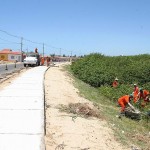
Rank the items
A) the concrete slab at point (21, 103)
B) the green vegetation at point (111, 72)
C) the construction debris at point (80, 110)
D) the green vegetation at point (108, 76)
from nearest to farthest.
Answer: the concrete slab at point (21, 103) → the construction debris at point (80, 110) → the green vegetation at point (108, 76) → the green vegetation at point (111, 72)

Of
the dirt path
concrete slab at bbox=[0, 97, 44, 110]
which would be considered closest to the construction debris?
the dirt path

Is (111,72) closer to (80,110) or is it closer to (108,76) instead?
(108,76)

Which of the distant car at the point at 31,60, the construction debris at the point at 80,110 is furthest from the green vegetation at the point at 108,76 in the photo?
the distant car at the point at 31,60

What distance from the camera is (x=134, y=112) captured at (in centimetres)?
1475

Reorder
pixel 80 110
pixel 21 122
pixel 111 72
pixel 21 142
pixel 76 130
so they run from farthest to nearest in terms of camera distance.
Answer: pixel 111 72, pixel 80 110, pixel 76 130, pixel 21 122, pixel 21 142

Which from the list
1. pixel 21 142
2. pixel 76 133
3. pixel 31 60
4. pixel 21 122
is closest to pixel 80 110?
pixel 76 133

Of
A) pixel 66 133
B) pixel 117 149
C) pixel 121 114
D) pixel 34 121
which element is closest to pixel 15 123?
pixel 34 121

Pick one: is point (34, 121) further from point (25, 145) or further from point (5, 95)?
point (5, 95)

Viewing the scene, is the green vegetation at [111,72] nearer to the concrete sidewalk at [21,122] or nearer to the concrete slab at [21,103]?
the concrete slab at [21,103]

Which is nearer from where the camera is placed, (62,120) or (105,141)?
(105,141)

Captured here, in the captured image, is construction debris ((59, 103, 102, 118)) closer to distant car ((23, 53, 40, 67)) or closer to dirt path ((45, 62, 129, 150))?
dirt path ((45, 62, 129, 150))

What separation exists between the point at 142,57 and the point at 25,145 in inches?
1331

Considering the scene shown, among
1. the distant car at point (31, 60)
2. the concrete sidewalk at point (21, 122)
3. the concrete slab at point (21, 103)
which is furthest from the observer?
the distant car at point (31, 60)

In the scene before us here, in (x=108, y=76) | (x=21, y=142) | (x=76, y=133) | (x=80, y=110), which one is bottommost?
(x=108, y=76)
